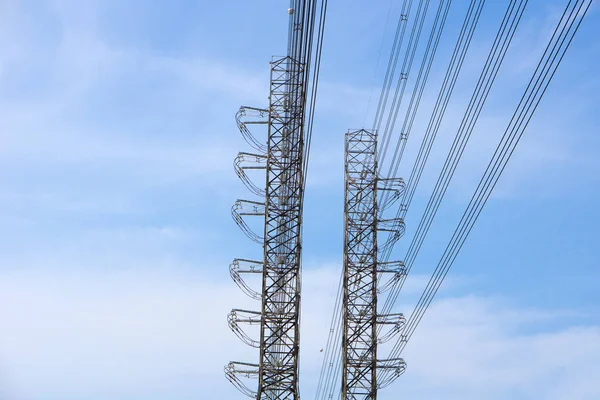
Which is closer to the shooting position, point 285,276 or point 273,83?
point 285,276

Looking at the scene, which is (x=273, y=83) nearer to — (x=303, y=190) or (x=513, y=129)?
(x=303, y=190)

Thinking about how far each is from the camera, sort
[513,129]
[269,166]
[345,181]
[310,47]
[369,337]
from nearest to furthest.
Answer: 1. [513,129]
2. [310,47]
3. [269,166]
4. [369,337]
5. [345,181]

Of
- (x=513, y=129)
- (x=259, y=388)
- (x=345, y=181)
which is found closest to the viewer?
(x=513, y=129)

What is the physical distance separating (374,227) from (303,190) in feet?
43.9

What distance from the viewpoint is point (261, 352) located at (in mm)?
36656

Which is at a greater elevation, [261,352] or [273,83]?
[273,83]

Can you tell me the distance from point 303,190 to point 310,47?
38.1 feet

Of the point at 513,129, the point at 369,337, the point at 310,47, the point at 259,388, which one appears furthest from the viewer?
the point at 369,337

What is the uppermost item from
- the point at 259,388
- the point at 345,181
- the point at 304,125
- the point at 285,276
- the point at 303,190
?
the point at 345,181

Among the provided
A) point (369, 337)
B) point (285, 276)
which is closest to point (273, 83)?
point (285, 276)

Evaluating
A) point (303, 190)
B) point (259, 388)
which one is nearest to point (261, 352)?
point (259, 388)

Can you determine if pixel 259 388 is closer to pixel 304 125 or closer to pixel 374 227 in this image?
pixel 304 125

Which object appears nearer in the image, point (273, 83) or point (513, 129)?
point (513, 129)

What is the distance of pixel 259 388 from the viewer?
119ft
